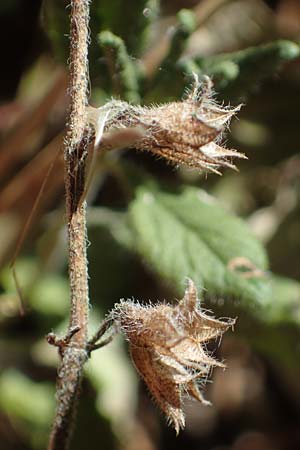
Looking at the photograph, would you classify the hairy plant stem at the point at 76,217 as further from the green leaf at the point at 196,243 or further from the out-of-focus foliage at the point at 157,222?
the green leaf at the point at 196,243

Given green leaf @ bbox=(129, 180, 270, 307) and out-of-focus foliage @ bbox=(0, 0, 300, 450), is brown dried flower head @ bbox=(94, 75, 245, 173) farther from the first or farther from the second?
green leaf @ bbox=(129, 180, 270, 307)

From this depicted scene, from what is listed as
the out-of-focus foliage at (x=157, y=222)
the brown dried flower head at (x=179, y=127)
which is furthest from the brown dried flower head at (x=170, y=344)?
the out-of-focus foliage at (x=157, y=222)

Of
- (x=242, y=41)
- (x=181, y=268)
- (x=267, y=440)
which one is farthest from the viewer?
(x=242, y=41)

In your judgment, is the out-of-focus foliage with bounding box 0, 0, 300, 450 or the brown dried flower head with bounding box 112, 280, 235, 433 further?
the out-of-focus foliage with bounding box 0, 0, 300, 450

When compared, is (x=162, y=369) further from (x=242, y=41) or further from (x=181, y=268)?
(x=242, y=41)

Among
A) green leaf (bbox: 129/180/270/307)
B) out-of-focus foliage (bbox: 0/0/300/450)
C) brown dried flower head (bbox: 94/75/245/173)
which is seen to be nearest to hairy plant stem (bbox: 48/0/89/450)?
brown dried flower head (bbox: 94/75/245/173)

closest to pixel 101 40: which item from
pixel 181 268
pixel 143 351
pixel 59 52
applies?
pixel 59 52
